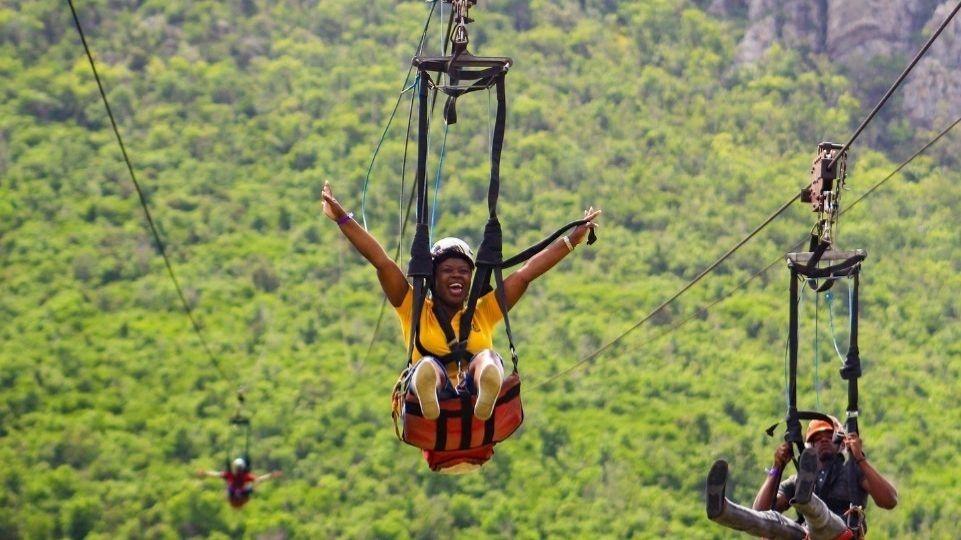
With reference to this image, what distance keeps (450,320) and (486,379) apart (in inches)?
26.4

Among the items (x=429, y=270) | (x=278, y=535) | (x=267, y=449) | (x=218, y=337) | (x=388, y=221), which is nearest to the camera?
(x=429, y=270)

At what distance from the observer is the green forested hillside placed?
179 ft

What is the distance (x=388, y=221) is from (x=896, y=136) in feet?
59.3

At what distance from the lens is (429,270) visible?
1130 centimetres

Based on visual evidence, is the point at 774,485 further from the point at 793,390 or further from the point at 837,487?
the point at 793,390

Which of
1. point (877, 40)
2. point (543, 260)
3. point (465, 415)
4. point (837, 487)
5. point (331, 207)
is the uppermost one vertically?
point (877, 40)

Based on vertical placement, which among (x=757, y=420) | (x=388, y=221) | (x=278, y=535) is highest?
(x=388, y=221)

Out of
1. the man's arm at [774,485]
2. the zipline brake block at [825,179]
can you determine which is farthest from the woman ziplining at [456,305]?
the man's arm at [774,485]

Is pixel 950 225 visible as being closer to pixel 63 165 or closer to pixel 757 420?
pixel 757 420

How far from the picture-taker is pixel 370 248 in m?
11.3

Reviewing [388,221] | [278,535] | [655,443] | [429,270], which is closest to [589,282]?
[388,221]

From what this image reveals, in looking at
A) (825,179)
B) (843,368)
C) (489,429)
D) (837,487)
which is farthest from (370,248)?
(843,368)

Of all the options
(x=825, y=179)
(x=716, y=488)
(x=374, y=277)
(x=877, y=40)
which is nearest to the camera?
(x=716, y=488)

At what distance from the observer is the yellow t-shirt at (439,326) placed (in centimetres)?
1158
